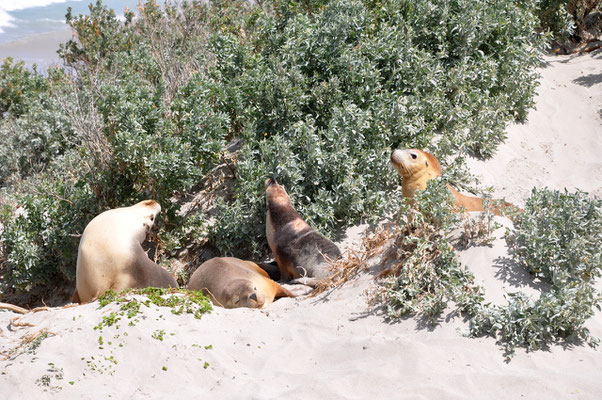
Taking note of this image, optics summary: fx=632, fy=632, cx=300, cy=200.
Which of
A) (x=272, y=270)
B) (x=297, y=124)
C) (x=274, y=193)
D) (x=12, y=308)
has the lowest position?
(x=272, y=270)

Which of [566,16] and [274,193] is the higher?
[566,16]

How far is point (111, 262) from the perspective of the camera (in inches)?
222

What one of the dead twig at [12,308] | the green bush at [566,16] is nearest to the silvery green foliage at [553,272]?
the dead twig at [12,308]

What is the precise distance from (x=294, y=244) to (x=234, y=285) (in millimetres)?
1085

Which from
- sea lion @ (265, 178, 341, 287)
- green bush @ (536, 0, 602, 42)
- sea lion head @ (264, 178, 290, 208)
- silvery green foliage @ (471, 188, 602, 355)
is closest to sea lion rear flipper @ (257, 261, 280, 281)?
sea lion @ (265, 178, 341, 287)

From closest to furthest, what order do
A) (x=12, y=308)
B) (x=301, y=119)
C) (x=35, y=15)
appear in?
(x=12, y=308) → (x=301, y=119) → (x=35, y=15)

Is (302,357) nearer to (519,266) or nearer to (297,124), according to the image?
(519,266)

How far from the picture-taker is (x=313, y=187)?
747cm

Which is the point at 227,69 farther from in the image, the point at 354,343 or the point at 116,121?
the point at 354,343

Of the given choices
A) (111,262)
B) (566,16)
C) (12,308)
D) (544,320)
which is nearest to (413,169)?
(544,320)

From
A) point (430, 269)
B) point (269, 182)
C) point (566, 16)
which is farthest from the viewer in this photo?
point (566, 16)

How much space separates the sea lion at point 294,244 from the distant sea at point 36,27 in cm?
1769

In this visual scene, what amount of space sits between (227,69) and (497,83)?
381 cm

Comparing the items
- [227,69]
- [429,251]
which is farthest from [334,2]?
[429,251]
